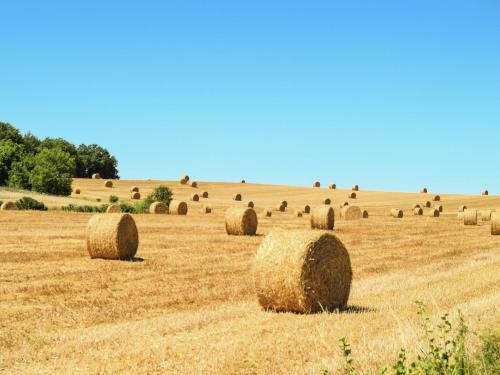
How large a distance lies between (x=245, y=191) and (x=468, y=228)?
150ft

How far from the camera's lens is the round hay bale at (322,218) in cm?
3422

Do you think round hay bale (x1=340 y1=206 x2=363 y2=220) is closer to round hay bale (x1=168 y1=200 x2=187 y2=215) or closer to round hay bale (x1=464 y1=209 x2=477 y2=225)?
round hay bale (x1=464 y1=209 x2=477 y2=225)

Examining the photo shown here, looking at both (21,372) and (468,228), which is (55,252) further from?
(468,228)

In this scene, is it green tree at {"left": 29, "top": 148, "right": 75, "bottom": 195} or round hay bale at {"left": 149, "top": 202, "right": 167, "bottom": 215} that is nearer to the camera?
round hay bale at {"left": 149, "top": 202, "right": 167, "bottom": 215}

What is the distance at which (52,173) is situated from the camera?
67.5 meters

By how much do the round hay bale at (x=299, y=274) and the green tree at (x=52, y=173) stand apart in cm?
5755

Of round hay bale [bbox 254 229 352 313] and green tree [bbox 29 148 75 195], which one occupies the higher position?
green tree [bbox 29 148 75 195]

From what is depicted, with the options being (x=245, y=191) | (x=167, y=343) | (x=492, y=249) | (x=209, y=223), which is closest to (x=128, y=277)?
(x=167, y=343)

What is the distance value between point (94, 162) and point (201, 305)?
9663 cm

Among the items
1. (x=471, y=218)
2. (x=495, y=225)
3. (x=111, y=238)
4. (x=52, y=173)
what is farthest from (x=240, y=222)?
(x=52, y=173)

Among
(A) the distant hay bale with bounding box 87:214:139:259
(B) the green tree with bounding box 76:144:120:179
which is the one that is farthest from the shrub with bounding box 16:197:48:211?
(B) the green tree with bounding box 76:144:120:179

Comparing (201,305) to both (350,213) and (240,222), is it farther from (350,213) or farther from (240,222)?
(350,213)

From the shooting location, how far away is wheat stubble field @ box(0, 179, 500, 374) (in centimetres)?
865

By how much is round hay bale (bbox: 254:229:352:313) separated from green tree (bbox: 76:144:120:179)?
94.9m
